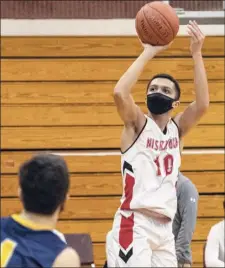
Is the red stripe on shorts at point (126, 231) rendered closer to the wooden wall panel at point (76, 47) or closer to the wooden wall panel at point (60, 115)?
the wooden wall panel at point (60, 115)

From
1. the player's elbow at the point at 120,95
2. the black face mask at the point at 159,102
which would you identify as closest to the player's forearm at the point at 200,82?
the black face mask at the point at 159,102

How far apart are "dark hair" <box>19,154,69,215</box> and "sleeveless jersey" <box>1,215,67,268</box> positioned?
0.06m

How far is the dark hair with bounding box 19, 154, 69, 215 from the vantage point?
2246mm

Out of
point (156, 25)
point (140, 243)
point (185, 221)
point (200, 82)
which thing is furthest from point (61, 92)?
point (140, 243)

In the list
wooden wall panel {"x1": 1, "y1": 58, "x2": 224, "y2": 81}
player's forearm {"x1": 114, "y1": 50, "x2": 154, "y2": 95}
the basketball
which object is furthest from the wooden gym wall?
player's forearm {"x1": 114, "y1": 50, "x2": 154, "y2": 95}

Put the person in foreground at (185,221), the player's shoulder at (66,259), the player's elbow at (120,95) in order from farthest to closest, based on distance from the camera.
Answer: the person in foreground at (185,221) → the player's elbow at (120,95) → the player's shoulder at (66,259)

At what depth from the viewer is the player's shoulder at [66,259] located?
220cm

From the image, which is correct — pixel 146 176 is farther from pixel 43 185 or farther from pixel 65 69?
pixel 65 69

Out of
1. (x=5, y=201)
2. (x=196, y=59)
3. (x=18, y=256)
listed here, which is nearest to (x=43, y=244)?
(x=18, y=256)

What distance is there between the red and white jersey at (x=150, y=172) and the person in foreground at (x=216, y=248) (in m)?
1.18

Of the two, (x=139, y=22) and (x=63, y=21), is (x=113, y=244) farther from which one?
(x=63, y=21)

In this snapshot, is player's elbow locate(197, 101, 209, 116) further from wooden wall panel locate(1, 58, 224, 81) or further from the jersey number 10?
wooden wall panel locate(1, 58, 224, 81)

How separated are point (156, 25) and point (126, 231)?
121 cm

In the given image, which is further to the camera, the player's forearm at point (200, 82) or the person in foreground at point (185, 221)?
the person in foreground at point (185, 221)
